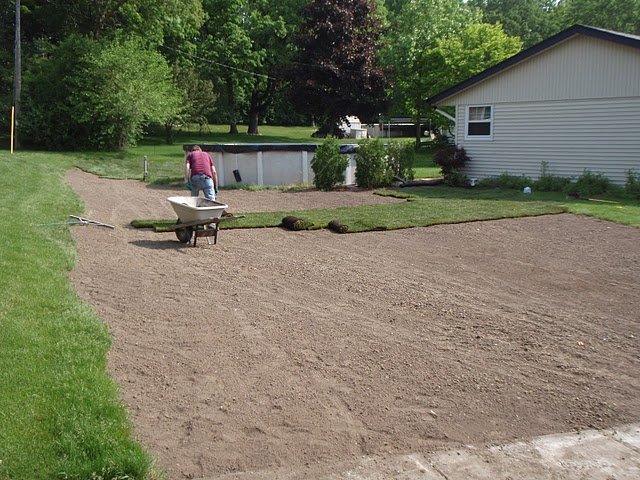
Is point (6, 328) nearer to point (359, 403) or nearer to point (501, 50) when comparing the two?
point (359, 403)

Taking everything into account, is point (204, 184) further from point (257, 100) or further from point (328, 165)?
point (257, 100)

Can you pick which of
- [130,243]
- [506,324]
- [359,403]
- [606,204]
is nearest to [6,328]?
[359,403]

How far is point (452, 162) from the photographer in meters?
23.8

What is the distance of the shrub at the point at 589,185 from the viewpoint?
2017 centimetres

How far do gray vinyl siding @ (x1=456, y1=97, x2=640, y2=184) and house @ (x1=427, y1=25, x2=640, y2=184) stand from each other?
3 cm

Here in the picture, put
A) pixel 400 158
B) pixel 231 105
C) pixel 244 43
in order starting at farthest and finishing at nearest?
pixel 231 105 → pixel 244 43 → pixel 400 158

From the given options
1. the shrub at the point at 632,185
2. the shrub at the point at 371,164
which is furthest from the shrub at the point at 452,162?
the shrub at the point at 632,185

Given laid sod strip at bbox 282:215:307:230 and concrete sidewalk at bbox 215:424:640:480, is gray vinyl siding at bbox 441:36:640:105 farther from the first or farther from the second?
concrete sidewalk at bbox 215:424:640:480

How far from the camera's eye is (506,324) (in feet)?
24.1

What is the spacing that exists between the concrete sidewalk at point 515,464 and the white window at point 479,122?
20103mm

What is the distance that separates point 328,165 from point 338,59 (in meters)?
19.3

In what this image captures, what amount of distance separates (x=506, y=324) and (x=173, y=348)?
3425 millimetres

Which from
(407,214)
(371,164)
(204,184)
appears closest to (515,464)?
(204,184)

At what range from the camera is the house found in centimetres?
2016
